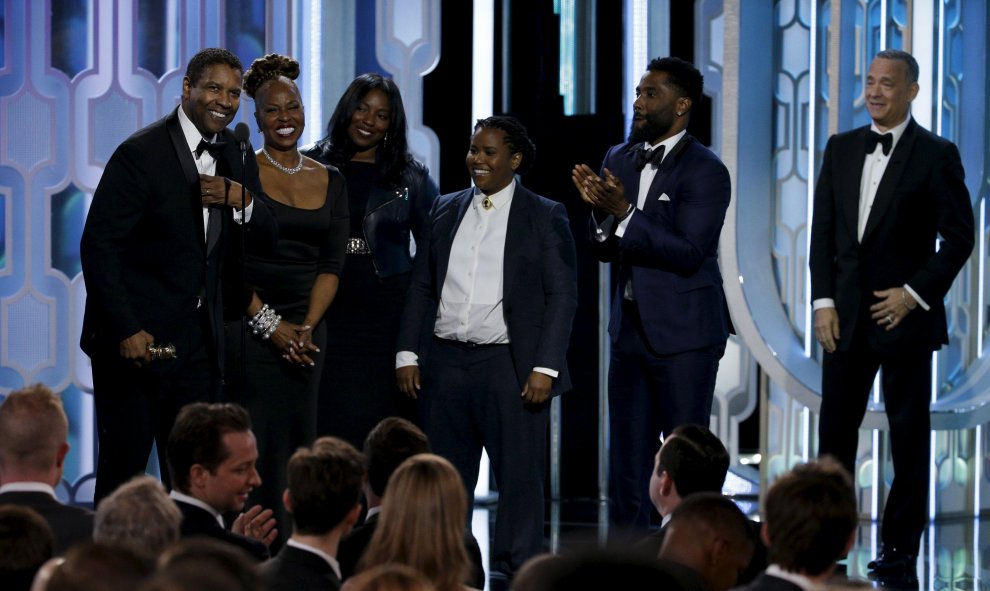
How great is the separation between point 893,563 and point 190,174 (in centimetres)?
227

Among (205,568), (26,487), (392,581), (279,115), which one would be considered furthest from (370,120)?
(205,568)

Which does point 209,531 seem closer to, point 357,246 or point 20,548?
point 20,548

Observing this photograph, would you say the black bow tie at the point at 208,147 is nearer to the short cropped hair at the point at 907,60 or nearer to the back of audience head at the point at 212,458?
the back of audience head at the point at 212,458

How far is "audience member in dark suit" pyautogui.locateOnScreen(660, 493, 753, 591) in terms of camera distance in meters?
2.66

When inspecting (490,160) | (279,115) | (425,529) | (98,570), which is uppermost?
(279,115)

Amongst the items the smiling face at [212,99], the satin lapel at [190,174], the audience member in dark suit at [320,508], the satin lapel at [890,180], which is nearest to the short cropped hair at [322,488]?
the audience member in dark suit at [320,508]

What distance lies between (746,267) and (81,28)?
2666mm

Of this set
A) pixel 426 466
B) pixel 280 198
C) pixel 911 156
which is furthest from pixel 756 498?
pixel 426 466

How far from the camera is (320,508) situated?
9.19ft

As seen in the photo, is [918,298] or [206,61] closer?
[206,61]

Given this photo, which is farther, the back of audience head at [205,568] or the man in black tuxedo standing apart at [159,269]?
the man in black tuxedo standing apart at [159,269]

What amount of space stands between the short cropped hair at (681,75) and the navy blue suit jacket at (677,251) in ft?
0.45

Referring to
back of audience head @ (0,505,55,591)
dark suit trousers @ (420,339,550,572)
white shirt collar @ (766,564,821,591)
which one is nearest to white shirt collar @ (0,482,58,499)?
back of audience head @ (0,505,55,591)

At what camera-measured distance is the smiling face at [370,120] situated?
449cm
